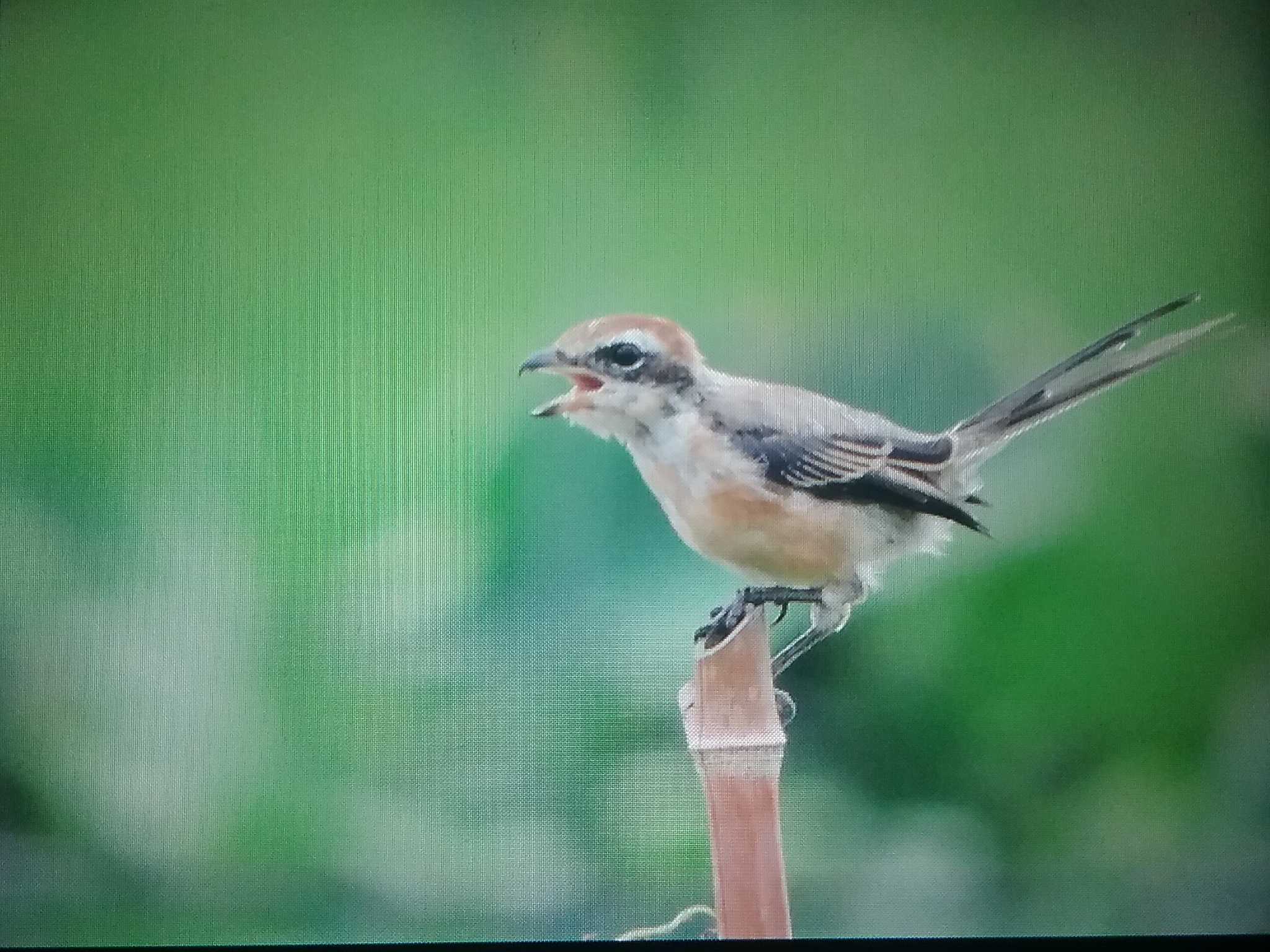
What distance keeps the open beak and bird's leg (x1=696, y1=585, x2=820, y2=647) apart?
1.08 feet

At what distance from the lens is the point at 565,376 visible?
1539 millimetres

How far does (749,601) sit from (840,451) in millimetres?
238

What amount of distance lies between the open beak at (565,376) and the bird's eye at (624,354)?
3cm

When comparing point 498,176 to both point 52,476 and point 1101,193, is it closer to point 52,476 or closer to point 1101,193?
point 52,476

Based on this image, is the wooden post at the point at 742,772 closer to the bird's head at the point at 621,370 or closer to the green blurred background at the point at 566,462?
the green blurred background at the point at 566,462

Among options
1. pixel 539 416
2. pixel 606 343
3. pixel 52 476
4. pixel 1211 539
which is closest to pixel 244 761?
pixel 52 476

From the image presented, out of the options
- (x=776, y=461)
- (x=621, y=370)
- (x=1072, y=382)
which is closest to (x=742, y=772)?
(x=776, y=461)

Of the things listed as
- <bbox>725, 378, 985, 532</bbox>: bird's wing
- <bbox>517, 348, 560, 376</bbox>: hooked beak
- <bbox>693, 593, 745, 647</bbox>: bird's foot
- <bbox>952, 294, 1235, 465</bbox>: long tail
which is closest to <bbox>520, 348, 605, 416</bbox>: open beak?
<bbox>517, 348, 560, 376</bbox>: hooked beak

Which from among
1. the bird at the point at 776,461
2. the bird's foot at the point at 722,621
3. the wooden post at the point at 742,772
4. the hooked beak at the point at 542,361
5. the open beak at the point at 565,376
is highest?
the hooked beak at the point at 542,361

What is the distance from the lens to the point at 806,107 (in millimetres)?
1587

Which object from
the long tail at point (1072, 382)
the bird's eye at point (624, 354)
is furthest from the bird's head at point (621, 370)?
the long tail at point (1072, 382)

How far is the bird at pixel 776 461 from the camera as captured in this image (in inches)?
58.9

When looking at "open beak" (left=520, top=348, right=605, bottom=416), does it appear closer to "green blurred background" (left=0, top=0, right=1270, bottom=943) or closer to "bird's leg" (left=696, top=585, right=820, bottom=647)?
"green blurred background" (left=0, top=0, right=1270, bottom=943)

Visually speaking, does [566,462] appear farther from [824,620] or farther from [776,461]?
[824,620]
